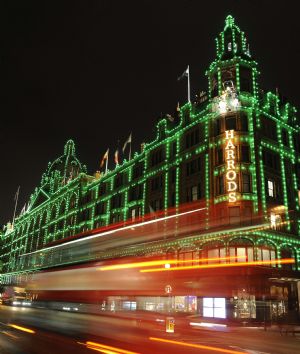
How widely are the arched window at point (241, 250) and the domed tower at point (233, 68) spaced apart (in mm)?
17245

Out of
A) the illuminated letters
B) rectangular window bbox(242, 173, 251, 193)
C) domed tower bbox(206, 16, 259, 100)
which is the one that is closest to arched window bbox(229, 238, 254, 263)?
the illuminated letters

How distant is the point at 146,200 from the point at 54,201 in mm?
41628

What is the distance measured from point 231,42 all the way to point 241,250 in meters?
26.5

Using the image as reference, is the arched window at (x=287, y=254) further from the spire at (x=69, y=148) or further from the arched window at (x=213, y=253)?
the spire at (x=69, y=148)

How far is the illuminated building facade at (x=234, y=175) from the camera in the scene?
127 feet

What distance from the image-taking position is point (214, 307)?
124 feet

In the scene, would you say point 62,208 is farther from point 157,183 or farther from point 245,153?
point 245,153

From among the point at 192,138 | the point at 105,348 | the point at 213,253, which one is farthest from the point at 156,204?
the point at 105,348

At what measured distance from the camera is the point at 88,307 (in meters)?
34.2

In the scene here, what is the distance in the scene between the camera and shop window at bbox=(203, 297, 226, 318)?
37.0m

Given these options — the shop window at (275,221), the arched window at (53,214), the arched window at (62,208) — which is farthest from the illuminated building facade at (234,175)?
the arched window at (53,214)

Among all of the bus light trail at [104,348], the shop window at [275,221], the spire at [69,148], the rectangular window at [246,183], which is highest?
the spire at [69,148]

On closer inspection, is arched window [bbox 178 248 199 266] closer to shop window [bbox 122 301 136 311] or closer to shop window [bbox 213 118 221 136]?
shop window [bbox 122 301 136 311]

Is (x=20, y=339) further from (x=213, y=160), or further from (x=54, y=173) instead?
(x=54, y=173)
